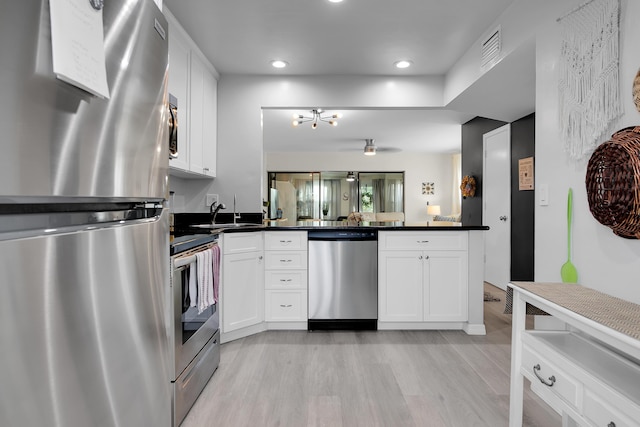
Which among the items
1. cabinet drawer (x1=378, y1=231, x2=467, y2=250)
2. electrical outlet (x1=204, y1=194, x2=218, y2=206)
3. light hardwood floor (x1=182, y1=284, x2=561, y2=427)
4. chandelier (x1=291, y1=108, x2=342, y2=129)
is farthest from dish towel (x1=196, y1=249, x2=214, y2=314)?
chandelier (x1=291, y1=108, x2=342, y2=129)

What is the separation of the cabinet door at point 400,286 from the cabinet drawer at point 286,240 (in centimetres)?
70

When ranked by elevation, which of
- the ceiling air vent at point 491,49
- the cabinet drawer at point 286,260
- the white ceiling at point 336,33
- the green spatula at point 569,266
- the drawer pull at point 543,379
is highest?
the white ceiling at point 336,33

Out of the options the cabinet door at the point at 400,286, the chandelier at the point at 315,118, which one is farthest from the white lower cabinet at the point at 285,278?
the chandelier at the point at 315,118

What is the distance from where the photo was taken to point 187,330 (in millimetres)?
1830

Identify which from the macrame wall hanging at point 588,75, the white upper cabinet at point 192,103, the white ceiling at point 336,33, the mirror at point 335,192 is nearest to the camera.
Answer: the macrame wall hanging at point 588,75

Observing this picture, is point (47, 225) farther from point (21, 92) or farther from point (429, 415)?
point (429, 415)

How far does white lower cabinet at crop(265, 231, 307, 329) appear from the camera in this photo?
308cm

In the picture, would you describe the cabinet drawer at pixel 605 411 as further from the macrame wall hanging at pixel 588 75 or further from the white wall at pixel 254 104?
the white wall at pixel 254 104

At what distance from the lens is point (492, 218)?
4875 millimetres

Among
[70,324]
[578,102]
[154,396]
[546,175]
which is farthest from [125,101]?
[546,175]

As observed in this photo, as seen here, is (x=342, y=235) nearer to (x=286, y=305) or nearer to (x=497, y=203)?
(x=286, y=305)

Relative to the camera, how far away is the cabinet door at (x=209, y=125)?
308 cm

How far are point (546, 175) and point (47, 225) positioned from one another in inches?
87.7

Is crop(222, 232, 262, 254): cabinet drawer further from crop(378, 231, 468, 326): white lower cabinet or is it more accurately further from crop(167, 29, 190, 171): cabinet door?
crop(378, 231, 468, 326): white lower cabinet
